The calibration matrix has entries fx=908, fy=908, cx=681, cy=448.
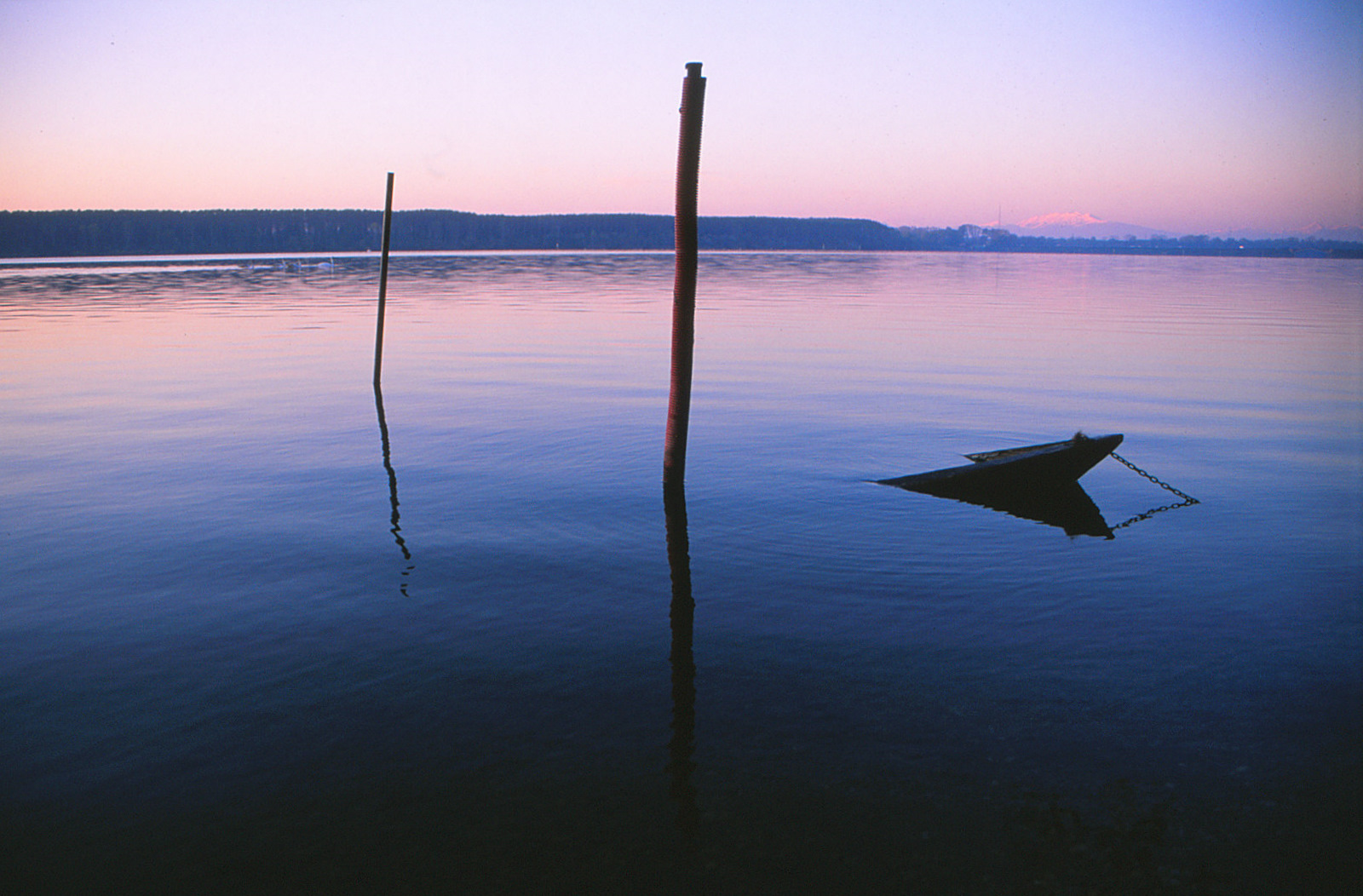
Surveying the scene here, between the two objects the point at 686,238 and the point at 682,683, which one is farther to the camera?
the point at 686,238

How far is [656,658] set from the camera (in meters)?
7.87

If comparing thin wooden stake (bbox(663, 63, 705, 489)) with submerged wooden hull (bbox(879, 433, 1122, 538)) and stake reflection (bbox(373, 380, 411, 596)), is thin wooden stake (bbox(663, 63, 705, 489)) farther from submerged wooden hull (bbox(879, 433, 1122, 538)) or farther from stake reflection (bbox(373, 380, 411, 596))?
stake reflection (bbox(373, 380, 411, 596))

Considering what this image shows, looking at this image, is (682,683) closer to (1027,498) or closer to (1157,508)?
(1027,498)

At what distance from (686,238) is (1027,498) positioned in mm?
6330

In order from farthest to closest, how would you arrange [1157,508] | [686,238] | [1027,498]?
[1027,498]
[1157,508]
[686,238]

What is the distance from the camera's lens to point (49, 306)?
54.0 meters

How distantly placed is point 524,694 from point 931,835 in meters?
3.23

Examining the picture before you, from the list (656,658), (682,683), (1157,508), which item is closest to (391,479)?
(656,658)

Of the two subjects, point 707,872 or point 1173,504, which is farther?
point 1173,504

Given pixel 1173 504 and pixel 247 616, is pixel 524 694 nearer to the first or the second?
pixel 247 616

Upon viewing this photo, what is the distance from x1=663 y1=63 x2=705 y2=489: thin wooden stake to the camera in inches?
480

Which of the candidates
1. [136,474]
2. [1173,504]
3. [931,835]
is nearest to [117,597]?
[136,474]

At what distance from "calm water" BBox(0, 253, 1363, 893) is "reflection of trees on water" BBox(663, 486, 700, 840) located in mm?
31

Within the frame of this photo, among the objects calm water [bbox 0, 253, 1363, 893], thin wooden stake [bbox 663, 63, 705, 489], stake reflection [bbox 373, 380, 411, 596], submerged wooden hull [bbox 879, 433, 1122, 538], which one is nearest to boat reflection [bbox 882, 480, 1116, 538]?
submerged wooden hull [bbox 879, 433, 1122, 538]
